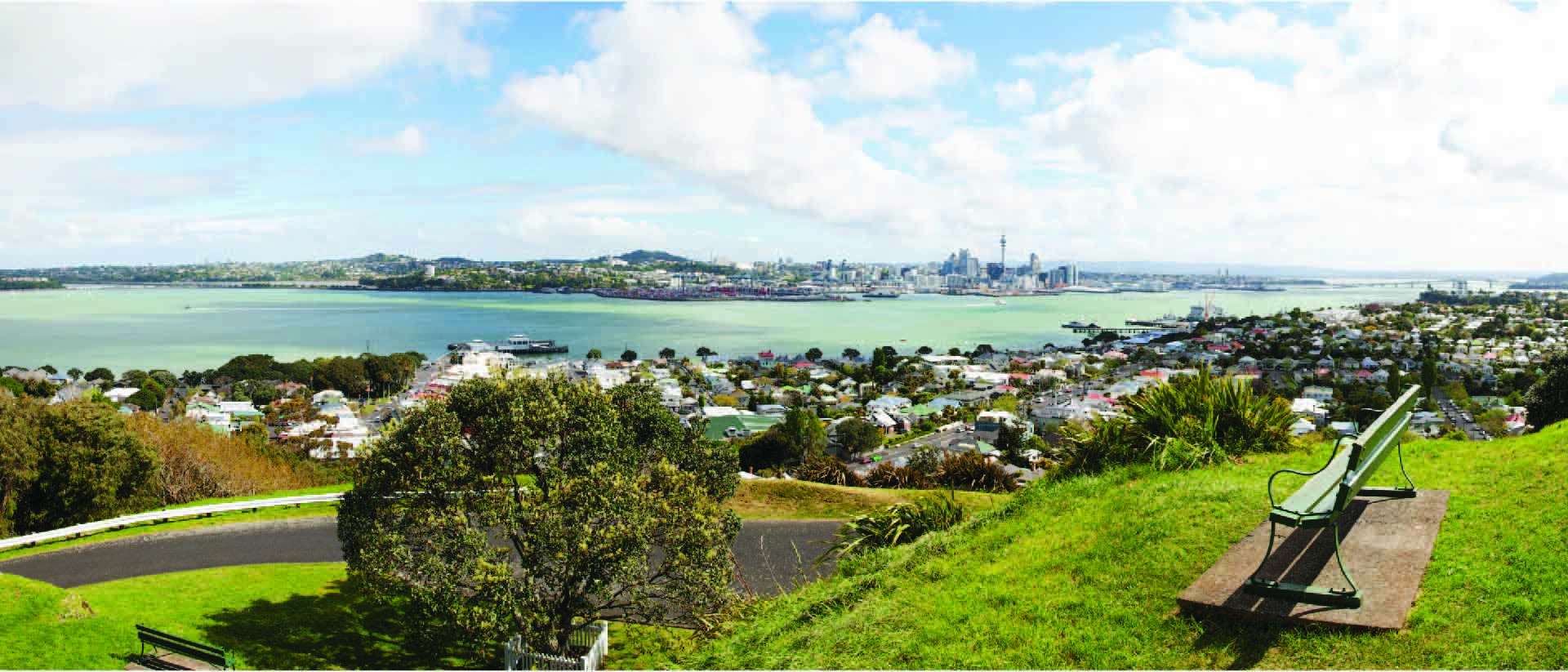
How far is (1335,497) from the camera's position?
3920 millimetres

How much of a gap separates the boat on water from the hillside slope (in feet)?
275

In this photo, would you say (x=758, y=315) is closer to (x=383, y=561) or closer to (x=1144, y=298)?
(x=1144, y=298)

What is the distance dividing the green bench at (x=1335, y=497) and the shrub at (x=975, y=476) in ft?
21.8

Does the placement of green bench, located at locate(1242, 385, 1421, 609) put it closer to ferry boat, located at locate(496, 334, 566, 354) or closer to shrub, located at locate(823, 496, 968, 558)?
shrub, located at locate(823, 496, 968, 558)

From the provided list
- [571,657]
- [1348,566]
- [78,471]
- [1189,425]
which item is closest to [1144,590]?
[1348,566]

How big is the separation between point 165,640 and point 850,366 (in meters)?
64.2

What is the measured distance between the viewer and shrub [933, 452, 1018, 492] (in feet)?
37.9

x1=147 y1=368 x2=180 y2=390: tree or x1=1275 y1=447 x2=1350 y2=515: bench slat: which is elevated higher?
x1=1275 y1=447 x2=1350 y2=515: bench slat

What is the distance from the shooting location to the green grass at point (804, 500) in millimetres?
12461

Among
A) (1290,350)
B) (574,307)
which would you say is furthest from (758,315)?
(1290,350)

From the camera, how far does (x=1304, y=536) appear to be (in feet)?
14.4

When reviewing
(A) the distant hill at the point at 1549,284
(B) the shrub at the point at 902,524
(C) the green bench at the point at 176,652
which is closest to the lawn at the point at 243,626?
(C) the green bench at the point at 176,652

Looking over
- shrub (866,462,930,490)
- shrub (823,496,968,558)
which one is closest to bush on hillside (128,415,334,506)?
shrub (866,462,930,490)

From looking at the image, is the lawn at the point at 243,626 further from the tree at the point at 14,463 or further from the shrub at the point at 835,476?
the shrub at the point at 835,476
